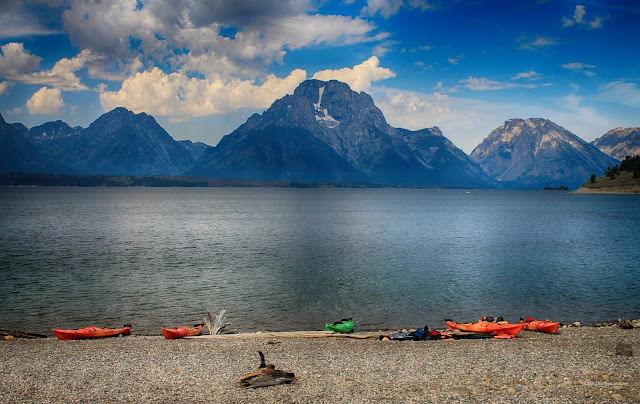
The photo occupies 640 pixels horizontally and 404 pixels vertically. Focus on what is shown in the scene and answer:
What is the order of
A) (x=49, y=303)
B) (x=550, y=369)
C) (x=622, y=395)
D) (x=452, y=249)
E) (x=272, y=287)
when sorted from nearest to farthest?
(x=622, y=395) → (x=550, y=369) → (x=49, y=303) → (x=272, y=287) → (x=452, y=249)

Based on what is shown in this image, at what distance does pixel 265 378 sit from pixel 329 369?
352cm

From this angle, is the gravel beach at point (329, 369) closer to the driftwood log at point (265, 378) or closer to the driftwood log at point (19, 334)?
the driftwood log at point (265, 378)

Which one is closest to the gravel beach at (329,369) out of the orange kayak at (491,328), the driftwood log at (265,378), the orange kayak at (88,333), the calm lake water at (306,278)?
the driftwood log at (265,378)

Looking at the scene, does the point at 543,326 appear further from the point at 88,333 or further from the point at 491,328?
the point at 88,333

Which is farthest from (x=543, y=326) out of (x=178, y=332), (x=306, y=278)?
(x=306, y=278)

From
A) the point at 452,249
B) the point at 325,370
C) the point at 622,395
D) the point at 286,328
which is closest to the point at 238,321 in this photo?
the point at 286,328

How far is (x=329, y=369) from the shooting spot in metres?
22.3

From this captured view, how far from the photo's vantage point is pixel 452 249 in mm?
78375

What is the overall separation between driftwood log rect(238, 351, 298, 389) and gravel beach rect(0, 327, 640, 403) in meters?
0.33

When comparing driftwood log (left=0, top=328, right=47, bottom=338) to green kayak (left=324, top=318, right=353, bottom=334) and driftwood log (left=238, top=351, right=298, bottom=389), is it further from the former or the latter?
green kayak (left=324, top=318, right=353, bottom=334)

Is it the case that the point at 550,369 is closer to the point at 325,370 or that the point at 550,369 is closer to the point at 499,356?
the point at 499,356

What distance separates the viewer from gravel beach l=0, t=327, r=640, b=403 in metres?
18.5

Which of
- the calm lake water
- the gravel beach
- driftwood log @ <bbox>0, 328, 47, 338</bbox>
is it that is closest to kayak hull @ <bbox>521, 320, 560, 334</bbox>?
the gravel beach

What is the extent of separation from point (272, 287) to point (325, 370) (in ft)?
86.7
